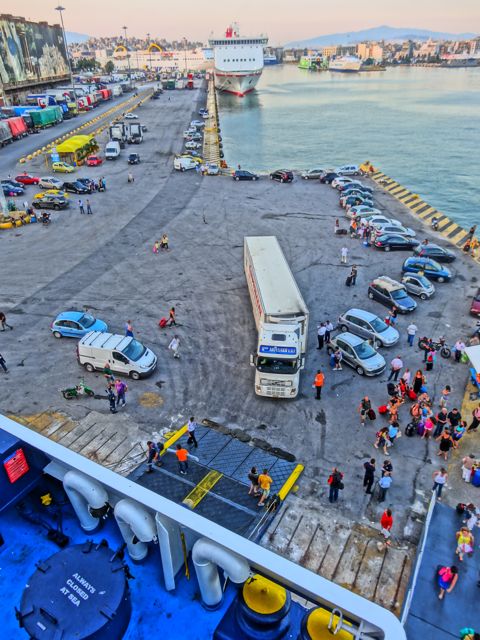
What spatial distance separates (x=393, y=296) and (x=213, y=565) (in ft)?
79.1

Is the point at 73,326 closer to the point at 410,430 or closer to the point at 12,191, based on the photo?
the point at 410,430

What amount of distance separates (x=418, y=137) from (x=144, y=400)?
8685 cm

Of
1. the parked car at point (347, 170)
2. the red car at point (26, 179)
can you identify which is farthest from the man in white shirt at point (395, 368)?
the red car at point (26, 179)

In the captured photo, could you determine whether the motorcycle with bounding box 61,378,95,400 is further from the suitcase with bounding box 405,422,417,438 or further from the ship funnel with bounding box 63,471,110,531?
the ship funnel with bounding box 63,471,110,531

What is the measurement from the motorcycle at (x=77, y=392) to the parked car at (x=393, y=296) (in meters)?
17.4

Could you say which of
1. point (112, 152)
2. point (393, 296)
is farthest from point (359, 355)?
point (112, 152)

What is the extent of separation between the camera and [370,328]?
23.5m

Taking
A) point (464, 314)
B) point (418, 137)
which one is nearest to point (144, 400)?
point (464, 314)

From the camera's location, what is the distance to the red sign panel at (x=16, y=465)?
6.16 m

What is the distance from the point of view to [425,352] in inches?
899

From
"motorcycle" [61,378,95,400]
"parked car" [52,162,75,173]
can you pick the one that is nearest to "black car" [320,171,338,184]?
"parked car" [52,162,75,173]

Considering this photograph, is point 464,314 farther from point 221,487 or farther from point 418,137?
point 418,137

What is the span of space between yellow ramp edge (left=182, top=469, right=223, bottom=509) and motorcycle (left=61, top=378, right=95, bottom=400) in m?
7.12

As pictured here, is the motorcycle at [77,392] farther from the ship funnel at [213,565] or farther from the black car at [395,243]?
the black car at [395,243]
